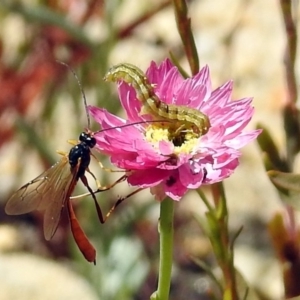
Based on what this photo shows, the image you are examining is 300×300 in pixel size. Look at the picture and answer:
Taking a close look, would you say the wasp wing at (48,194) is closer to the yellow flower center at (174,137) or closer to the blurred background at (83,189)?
the yellow flower center at (174,137)

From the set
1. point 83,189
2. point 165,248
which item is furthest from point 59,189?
point 83,189

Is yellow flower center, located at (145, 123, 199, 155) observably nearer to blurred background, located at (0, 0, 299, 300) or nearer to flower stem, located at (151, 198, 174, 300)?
flower stem, located at (151, 198, 174, 300)

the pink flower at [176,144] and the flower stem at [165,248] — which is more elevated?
the pink flower at [176,144]

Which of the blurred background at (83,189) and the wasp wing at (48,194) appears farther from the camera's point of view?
the blurred background at (83,189)

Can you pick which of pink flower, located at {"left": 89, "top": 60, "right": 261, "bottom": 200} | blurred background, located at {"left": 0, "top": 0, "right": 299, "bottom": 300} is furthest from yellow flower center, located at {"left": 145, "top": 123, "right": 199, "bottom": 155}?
blurred background, located at {"left": 0, "top": 0, "right": 299, "bottom": 300}

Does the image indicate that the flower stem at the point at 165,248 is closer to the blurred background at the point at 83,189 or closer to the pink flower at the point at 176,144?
the pink flower at the point at 176,144

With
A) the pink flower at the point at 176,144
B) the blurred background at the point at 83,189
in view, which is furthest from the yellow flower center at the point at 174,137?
the blurred background at the point at 83,189

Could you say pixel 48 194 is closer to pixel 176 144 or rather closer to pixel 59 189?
pixel 59 189
